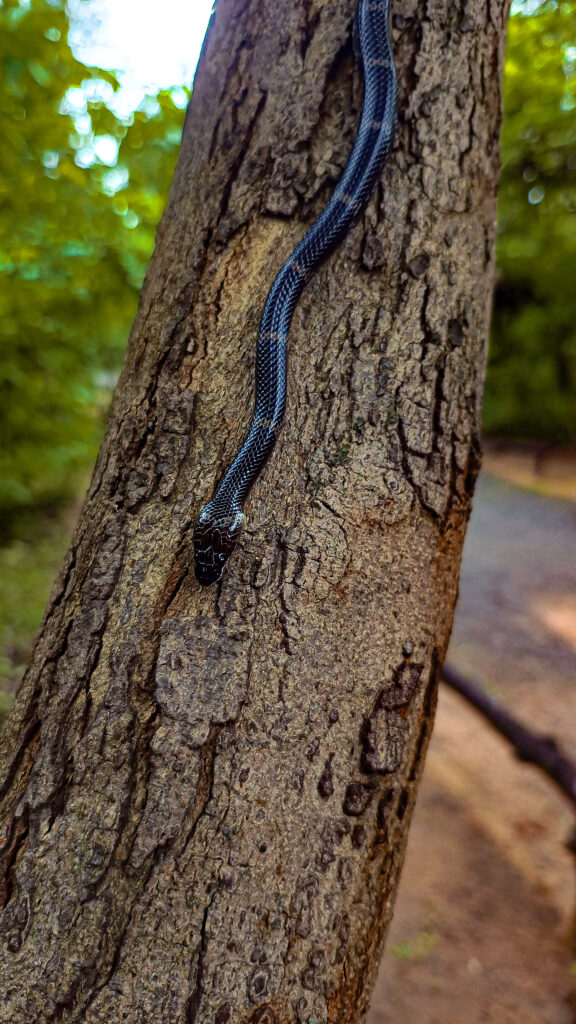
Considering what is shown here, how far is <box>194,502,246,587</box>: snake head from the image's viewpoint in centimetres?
146

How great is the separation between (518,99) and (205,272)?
15.4 feet

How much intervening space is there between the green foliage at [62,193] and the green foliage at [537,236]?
272cm

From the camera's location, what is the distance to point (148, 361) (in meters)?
1.73

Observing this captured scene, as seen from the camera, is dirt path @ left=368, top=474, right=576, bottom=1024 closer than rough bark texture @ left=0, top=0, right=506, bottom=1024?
No

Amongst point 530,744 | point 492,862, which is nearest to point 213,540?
point 530,744

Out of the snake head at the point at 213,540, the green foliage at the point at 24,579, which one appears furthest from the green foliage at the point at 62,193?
the snake head at the point at 213,540

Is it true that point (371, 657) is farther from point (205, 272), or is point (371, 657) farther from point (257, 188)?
point (257, 188)

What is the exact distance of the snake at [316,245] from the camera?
1.57 metres

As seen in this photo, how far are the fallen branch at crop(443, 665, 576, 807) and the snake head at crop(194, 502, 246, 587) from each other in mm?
2768

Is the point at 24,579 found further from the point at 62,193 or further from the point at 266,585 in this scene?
the point at 266,585

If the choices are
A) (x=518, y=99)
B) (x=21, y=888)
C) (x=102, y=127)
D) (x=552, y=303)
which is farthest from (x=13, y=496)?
(x=552, y=303)

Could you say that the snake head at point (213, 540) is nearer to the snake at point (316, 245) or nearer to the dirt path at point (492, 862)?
the snake at point (316, 245)

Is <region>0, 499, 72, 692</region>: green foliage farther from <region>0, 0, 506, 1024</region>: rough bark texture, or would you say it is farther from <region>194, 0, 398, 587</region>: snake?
<region>194, 0, 398, 587</region>: snake

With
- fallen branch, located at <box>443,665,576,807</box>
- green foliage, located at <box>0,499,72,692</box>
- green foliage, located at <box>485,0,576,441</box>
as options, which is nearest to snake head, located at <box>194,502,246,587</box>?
fallen branch, located at <box>443,665,576,807</box>
